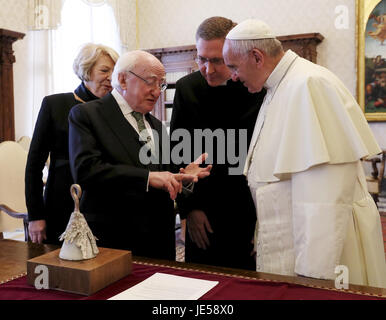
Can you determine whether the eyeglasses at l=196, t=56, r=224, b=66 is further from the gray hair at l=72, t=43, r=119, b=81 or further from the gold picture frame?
the gold picture frame

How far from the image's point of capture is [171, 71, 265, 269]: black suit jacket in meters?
2.56

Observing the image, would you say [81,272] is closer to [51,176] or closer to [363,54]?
[51,176]

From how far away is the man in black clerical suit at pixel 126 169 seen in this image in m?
1.98

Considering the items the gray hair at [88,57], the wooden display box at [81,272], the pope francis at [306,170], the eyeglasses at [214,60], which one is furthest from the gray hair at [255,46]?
the wooden display box at [81,272]

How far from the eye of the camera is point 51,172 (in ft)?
8.66

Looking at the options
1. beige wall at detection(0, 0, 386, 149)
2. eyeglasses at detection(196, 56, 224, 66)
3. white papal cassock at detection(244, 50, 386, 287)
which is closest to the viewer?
white papal cassock at detection(244, 50, 386, 287)

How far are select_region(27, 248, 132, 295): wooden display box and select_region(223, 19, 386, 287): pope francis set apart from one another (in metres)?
0.74

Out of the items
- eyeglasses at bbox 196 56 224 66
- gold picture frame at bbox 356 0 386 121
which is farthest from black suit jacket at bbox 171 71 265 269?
gold picture frame at bbox 356 0 386 121

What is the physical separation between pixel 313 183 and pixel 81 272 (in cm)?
96

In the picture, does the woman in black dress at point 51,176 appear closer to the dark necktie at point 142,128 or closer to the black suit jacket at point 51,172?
the black suit jacket at point 51,172

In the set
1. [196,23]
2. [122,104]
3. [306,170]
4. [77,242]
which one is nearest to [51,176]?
[122,104]

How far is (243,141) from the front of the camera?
2.53 meters

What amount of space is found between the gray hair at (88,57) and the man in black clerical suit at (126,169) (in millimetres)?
542
